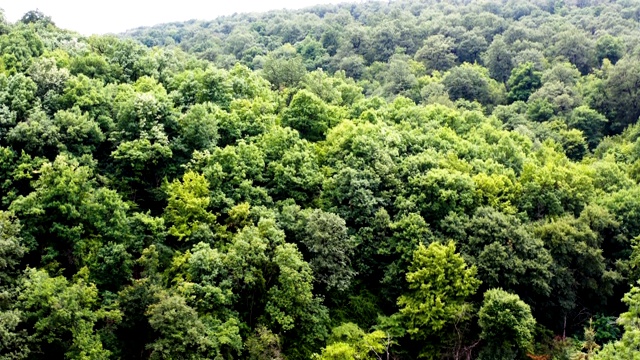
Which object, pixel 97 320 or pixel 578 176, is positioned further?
pixel 578 176

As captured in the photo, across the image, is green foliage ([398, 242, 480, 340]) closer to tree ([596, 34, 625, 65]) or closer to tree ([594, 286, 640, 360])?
tree ([594, 286, 640, 360])

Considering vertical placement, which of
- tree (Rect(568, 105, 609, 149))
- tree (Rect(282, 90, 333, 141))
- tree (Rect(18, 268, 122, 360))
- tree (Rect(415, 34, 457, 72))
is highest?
tree (Rect(282, 90, 333, 141))

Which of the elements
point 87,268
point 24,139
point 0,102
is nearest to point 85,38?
point 0,102

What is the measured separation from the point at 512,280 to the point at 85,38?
46268mm

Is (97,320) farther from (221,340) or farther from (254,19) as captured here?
(254,19)

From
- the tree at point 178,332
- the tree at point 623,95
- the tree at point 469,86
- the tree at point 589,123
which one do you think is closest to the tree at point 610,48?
the tree at point 623,95

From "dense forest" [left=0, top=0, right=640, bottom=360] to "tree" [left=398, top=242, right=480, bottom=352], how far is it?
5.3 inches

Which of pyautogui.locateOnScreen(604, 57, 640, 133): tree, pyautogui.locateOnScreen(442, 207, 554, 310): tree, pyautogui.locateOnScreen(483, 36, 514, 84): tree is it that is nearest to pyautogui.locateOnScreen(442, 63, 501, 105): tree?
pyautogui.locateOnScreen(483, 36, 514, 84): tree

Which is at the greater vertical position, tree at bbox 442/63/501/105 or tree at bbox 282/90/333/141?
tree at bbox 282/90/333/141

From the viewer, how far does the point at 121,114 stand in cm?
3797

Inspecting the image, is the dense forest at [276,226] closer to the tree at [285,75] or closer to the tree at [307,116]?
the tree at [307,116]

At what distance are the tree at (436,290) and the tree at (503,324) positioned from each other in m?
1.69

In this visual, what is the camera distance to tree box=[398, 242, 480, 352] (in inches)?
1291

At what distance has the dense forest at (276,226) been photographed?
2888 cm
